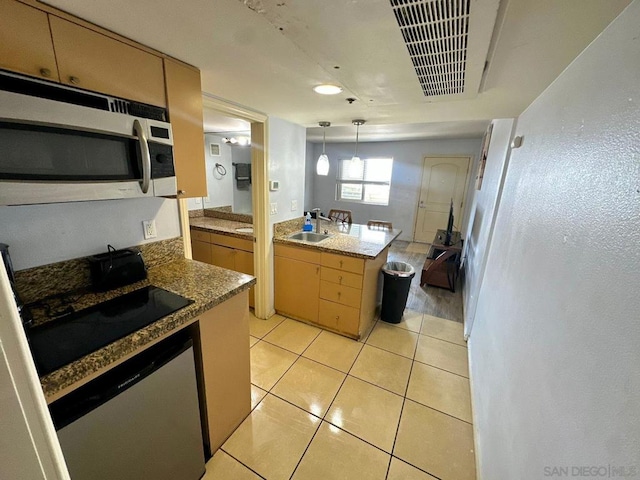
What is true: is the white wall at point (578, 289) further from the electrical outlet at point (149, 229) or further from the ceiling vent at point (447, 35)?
the electrical outlet at point (149, 229)

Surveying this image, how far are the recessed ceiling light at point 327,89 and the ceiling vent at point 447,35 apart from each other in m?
0.48

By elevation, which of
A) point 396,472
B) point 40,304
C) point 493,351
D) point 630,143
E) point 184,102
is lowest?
point 396,472

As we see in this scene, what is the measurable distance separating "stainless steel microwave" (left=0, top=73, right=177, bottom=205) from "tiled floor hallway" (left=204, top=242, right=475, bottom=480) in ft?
5.01

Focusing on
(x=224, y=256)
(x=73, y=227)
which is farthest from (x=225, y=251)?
(x=73, y=227)

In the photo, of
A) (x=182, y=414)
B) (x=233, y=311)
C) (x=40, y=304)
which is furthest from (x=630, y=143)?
(x=40, y=304)

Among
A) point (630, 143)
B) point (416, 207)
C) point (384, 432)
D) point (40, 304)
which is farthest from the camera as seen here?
point (416, 207)

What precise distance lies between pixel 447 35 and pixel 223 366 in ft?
5.87

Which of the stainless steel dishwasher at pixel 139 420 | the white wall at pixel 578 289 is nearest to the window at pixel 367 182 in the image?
the white wall at pixel 578 289

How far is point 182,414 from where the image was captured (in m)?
1.17

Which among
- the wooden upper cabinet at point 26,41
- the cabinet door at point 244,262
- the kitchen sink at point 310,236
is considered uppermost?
the wooden upper cabinet at point 26,41

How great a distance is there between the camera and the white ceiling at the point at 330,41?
796 mm

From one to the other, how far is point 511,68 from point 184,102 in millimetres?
1593

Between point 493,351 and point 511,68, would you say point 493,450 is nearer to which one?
point 493,351

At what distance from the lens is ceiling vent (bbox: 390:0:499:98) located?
0.74 m
